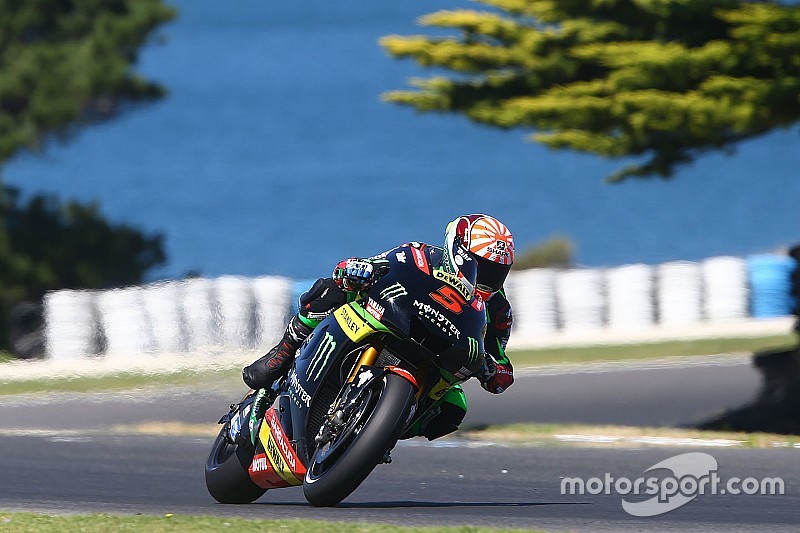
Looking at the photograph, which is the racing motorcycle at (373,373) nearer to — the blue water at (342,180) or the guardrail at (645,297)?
the guardrail at (645,297)

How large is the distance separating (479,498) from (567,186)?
56.4 metres

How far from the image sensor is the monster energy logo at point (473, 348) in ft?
20.7

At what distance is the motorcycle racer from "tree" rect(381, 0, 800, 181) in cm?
787

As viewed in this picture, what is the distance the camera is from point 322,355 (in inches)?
261

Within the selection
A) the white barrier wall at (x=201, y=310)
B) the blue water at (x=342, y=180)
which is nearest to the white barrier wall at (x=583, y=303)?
the white barrier wall at (x=201, y=310)

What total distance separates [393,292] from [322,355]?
1.86ft

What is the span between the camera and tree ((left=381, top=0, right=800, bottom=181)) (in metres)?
13.9

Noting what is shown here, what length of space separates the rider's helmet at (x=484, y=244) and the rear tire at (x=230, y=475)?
1.70 m

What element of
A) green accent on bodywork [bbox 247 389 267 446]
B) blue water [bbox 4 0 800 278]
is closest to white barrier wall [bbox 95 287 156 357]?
green accent on bodywork [bbox 247 389 267 446]

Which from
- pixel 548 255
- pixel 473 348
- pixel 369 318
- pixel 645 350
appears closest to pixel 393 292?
pixel 369 318

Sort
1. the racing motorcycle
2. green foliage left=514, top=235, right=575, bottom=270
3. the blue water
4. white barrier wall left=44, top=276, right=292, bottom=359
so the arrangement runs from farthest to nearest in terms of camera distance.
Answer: the blue water, green foliage left=514, top=235, right=575, bottom=270, white barrier wall left=44, top=276, right=292, bottom=359, the racing motorcycle

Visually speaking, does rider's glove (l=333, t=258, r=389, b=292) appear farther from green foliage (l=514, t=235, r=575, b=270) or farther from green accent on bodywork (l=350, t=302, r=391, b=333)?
green foliage (l=514, t=235, r=575, b=270)

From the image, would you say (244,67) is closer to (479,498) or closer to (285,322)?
(285,322)

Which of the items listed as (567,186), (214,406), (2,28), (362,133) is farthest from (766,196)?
(214,406)
